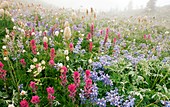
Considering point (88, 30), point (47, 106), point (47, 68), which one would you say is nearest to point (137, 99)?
point (47, 106)

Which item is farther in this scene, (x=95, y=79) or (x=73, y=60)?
(x=73, y=60)

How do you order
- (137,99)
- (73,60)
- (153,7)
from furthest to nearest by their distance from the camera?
(153,7) → (73,60) → (137,99)

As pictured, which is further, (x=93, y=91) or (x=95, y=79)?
(x=95, y=79)

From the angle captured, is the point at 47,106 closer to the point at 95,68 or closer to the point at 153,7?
the point at 95,68

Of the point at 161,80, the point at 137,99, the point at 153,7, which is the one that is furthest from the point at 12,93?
the point at 153,7

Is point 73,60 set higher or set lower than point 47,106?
higher

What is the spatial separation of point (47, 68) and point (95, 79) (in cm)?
105

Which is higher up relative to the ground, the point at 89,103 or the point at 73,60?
the point at 73,60

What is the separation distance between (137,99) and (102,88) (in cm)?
64

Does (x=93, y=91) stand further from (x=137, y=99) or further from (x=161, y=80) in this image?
(x=161, y=80)

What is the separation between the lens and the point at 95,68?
414 cm

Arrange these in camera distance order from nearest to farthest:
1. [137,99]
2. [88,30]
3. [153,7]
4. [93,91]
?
[93,91]
[137,99]
[88,30]
[153,7]

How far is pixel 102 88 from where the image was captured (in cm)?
378

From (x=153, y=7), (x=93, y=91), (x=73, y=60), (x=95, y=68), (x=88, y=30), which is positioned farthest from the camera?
(x=153, y=7)
